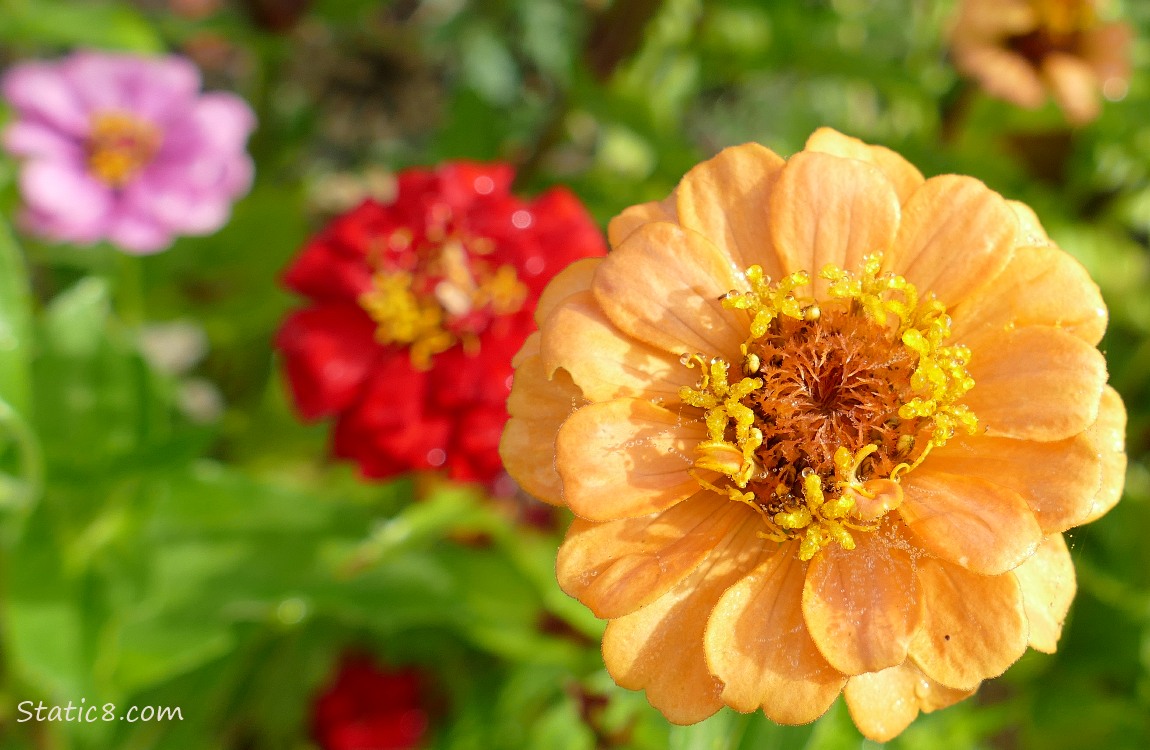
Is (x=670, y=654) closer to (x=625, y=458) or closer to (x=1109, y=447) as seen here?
(x=625, y=458)

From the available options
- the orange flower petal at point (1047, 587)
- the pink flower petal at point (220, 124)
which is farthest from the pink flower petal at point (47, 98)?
the orange flower petal at point (1047, 587)

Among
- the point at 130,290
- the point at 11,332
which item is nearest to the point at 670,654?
the point at 11,332

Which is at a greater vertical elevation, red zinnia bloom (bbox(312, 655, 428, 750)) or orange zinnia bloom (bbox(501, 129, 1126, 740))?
orange zinnia bloom (bbox(501, 129, 1126, 740))

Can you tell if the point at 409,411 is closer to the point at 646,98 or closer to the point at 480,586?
the point at 480,586

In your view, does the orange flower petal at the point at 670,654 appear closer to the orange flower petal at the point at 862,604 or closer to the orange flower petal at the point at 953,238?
the orange flower petal at the point at 862,604

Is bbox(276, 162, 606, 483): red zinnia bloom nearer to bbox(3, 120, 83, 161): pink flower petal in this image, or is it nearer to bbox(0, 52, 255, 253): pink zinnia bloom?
bbox(0, 52, 255, 253): pink zinnia bloom

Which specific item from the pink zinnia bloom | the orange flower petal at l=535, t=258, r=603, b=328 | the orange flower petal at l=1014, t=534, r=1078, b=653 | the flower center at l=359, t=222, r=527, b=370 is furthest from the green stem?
the orange flower petal at l=1014, t=534, r=1078, b=653

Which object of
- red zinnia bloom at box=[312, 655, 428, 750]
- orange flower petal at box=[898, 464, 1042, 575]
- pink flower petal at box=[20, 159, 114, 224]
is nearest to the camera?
orange flower petal at box=[898, 464, 1042, 575]
